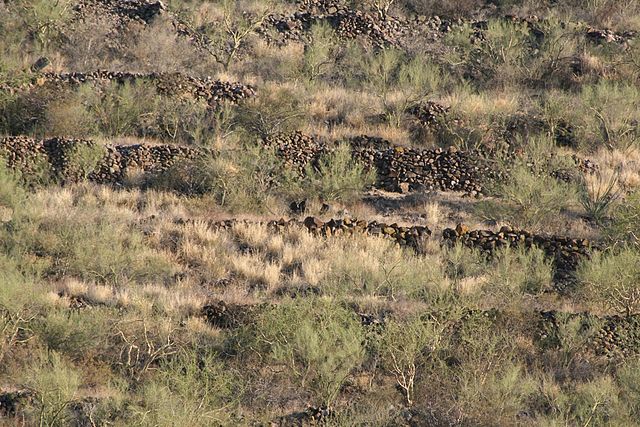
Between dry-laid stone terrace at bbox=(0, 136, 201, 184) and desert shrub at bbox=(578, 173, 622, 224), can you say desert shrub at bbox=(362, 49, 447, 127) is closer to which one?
desert shrub at bbox=(578, 173, 622, 224)

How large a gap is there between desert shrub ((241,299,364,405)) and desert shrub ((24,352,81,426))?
2.72 meters

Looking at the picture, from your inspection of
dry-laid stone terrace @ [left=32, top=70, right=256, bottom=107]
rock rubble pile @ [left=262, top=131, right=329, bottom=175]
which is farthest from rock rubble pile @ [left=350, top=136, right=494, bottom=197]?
dry-laid stone terrace @ [left=32, top=70, right=256, bottom=107]

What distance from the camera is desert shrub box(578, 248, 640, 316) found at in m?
15.1

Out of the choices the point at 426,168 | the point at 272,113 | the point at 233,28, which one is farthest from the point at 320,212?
the point at 233,28

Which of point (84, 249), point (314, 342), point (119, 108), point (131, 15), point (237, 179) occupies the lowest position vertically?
point (84, 249)

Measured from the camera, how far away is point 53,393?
37.7 feet

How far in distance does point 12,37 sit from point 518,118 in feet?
46.2

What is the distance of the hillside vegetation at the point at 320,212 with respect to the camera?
500 inches

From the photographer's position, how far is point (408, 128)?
952 inches

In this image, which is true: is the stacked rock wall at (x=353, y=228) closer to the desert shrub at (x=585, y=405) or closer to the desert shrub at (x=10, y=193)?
the desert shrub at (x=10, y=193)

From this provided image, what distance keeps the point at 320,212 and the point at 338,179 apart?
3.36 feet

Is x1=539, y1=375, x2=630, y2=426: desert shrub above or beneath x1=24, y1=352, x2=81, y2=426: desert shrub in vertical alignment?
above

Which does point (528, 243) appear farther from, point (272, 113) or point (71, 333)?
point (71, 333)

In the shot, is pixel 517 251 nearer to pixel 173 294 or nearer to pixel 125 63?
pixel 173 294
